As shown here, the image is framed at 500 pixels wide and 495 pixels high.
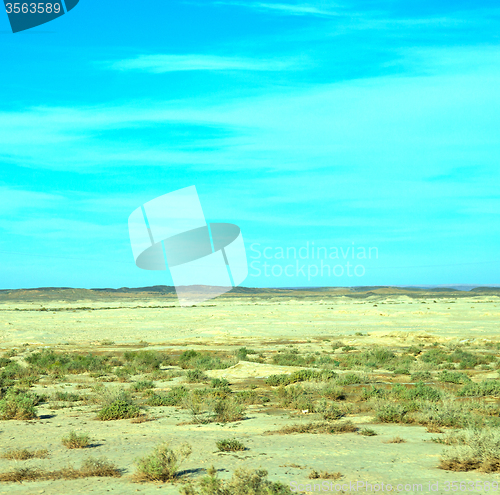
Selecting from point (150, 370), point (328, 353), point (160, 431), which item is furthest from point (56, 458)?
point (328, 353)

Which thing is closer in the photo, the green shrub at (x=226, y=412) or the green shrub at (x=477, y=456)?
the green shrub at (x=477, y=456)

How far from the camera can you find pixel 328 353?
1353 inches

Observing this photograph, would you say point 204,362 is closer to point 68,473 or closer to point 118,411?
point 118,411

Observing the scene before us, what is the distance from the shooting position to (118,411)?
50.3 ft

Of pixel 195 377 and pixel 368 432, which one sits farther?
pixel 195 377

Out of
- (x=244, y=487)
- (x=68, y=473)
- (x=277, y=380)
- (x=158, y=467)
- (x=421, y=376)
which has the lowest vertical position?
(x=421, y=376)

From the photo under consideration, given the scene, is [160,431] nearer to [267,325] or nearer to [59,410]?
[59,410]

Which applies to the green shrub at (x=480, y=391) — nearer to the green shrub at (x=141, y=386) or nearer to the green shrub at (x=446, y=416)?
the green shrub at (x=446, y=416)

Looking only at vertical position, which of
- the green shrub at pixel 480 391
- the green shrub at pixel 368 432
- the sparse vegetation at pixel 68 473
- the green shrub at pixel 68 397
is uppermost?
the sparse vegetation at pixel 68 473

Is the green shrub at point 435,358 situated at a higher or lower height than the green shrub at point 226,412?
lower

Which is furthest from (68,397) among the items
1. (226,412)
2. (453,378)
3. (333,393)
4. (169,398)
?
(453,378)

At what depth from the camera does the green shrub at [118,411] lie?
15.1 metres

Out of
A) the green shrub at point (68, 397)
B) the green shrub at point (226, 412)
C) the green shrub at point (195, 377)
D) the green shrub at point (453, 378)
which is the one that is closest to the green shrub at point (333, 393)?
the green shrub at point (226, 412)

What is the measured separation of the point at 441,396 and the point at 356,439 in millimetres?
5291
